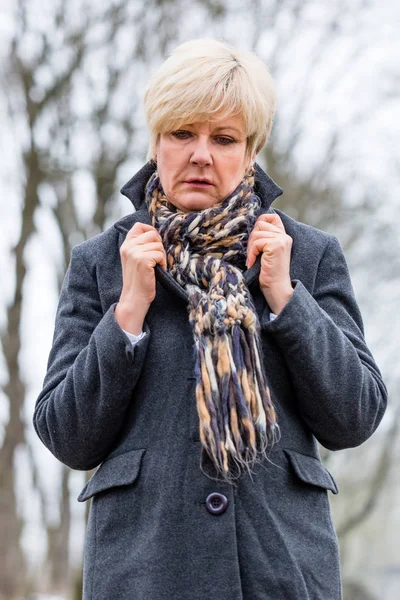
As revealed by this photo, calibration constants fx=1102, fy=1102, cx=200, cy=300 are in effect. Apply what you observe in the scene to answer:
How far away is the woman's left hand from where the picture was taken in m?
2.71

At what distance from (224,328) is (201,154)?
1.51 ft

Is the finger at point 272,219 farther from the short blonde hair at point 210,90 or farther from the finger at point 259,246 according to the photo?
the short blonde hair at point 210,90

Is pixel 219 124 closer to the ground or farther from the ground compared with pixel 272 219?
farther from the ground

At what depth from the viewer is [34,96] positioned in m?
11.1

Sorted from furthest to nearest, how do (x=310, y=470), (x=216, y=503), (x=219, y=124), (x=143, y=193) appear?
(x=143, y=193) < (x=219, y=124) < (x=310, y=470) < (x=216, y=503)

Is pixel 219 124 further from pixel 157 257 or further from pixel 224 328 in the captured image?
pixel 224 328

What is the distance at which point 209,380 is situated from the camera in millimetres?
2607

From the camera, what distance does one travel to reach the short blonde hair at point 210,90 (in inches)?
109

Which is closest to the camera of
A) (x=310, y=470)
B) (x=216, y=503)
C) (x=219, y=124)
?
(x=216, y=503)

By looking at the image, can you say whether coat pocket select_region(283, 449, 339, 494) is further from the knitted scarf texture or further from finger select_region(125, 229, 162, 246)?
finger select_region(125, 229, 162, 246)

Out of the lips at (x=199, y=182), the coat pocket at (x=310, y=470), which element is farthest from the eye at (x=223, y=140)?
the coat pocket at (x=310, y=470)

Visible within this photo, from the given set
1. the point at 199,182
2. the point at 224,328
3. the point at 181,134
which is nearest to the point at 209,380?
the point at 224,328

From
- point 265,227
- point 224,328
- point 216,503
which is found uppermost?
point 265,227

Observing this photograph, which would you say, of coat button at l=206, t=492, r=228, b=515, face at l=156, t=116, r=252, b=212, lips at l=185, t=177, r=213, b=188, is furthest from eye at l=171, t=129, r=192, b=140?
coat button at l=206, t=492, r=228, b=515
